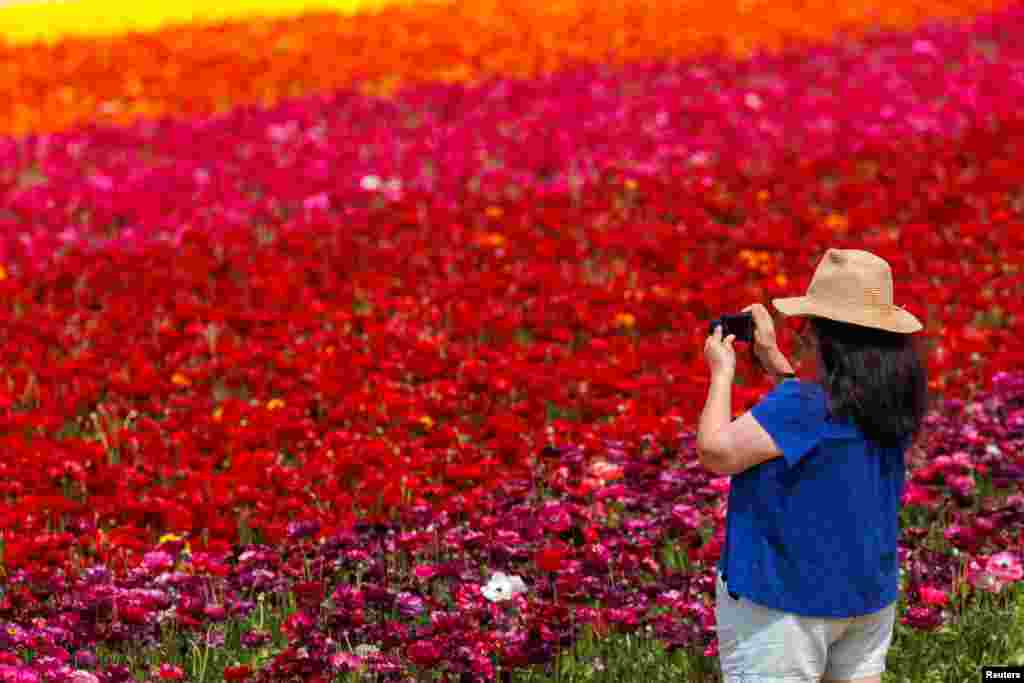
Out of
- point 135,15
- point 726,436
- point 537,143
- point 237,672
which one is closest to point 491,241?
point 537,143

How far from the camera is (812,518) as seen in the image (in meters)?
3.51

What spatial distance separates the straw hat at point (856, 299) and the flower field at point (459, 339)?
218 mm

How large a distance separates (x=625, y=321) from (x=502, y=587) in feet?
10.5

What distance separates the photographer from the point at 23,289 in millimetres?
8539

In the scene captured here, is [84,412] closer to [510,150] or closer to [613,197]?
[613,197]

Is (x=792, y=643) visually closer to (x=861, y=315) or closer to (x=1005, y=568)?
(x=861, y=315)

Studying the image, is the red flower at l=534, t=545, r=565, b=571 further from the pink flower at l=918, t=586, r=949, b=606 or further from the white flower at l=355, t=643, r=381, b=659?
the pink flower at l=918, t=586, r=949, b=606

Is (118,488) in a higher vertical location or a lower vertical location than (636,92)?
lower

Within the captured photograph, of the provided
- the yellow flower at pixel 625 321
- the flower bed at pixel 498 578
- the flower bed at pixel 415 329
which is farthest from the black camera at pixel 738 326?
the yellow flower at pixel 625 321

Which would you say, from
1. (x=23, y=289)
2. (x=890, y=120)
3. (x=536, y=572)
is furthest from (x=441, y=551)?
(x=890, y=120)

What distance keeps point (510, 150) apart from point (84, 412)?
5.01 m

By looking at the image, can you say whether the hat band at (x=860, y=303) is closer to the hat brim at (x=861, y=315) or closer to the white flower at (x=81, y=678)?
the hat brim at (x=861, y=315)

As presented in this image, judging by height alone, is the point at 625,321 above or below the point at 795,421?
below

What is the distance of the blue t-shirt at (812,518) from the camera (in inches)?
137
